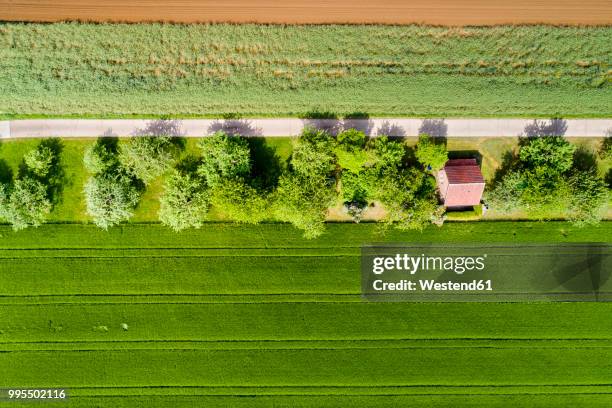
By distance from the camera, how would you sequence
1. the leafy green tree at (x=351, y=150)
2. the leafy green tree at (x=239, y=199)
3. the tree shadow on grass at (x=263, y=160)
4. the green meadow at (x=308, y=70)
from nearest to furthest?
the leafy green tree at (x=239, y=199) < the leafy green tree at (x=351, y=150) < the green meadow at (x=308, y=70) < the tree shadow on grass at (x=263, y=160)

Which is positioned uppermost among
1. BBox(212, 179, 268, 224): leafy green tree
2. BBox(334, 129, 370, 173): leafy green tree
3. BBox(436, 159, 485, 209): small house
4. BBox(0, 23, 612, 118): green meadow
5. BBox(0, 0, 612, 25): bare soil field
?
BBox(0, 0, 612, 25): bare soil field

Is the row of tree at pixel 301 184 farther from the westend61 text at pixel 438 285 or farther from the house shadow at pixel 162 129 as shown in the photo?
the westend61 text at pixel 438 285

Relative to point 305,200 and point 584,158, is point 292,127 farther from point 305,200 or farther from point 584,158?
point 584,158

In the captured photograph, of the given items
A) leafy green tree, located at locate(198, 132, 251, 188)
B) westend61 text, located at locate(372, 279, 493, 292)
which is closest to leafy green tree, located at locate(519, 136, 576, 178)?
westend61 text, located at locate(372, 279, 493, 292)

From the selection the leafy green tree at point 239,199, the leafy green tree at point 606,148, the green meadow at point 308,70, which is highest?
the green meadow at point 308,70

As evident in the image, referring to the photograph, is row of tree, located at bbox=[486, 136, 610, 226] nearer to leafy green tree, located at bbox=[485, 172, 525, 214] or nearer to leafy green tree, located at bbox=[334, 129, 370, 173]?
leafy green tree, located at bbox=[485, 172, 525, 214]

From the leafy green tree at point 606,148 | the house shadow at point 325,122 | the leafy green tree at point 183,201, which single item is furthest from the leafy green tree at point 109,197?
the leafy green tree at point 606,148
